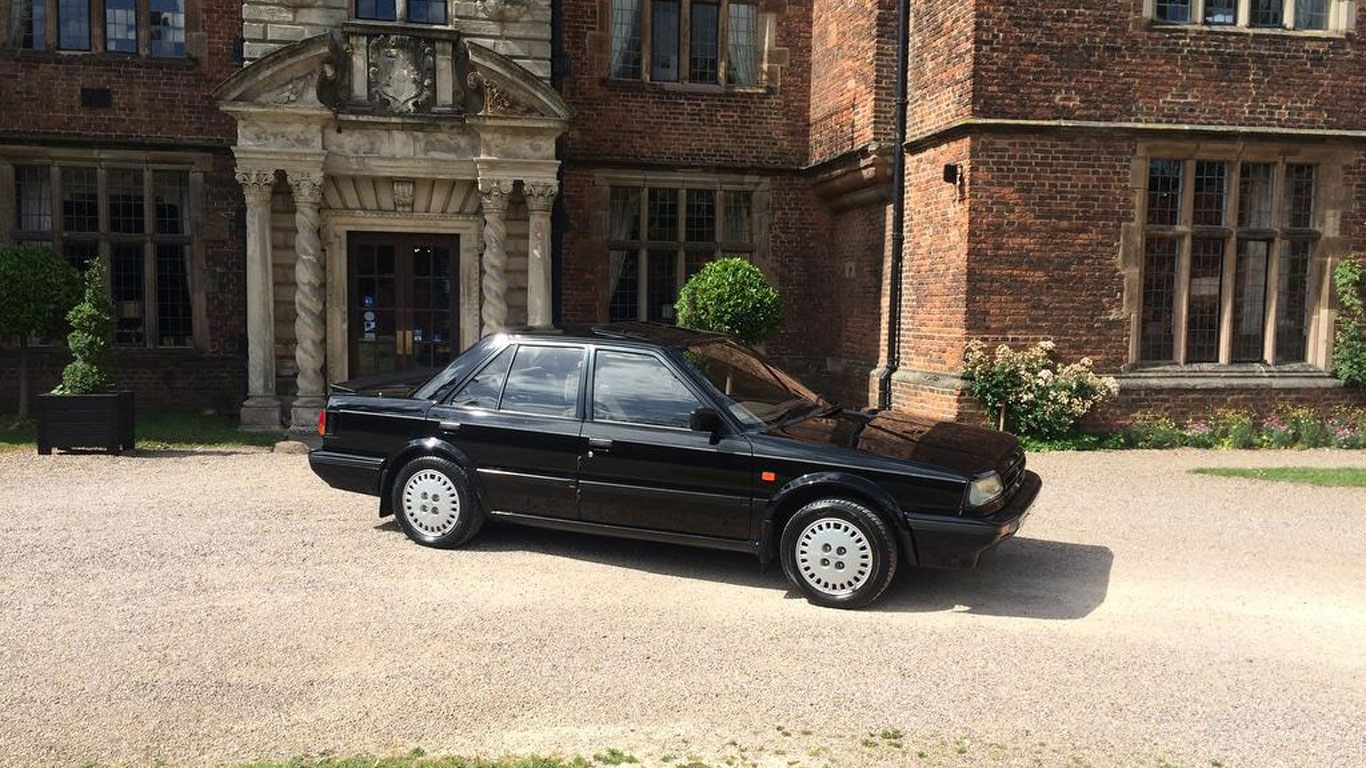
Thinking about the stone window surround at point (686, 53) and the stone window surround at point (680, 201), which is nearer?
the stone window surround at point (686, 53)

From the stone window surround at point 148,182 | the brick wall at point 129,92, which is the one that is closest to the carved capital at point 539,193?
the brick wall at point 129,92

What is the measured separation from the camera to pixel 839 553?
540 cm

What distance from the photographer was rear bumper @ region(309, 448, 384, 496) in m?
6.61

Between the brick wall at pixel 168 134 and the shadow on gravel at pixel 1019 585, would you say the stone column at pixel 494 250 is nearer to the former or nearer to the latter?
the brick wall at pixel 168 134

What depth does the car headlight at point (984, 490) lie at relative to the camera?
5.25m

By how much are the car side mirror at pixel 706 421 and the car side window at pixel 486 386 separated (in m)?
1.48

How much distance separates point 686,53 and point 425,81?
432 cm

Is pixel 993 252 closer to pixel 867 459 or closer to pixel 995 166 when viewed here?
pixel 995 166

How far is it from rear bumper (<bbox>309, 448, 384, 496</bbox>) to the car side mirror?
2341 mm

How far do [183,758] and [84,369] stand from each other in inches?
317

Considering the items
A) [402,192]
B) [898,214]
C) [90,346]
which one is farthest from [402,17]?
[898,214]

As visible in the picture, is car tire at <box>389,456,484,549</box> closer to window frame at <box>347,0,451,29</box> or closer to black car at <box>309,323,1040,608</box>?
black car at <box>309,323,1040,608</box>

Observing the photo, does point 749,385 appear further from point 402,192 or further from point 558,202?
point 558,202

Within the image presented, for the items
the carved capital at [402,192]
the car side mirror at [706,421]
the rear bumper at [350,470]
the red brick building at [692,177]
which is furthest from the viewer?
the carved capital at [402,192]
